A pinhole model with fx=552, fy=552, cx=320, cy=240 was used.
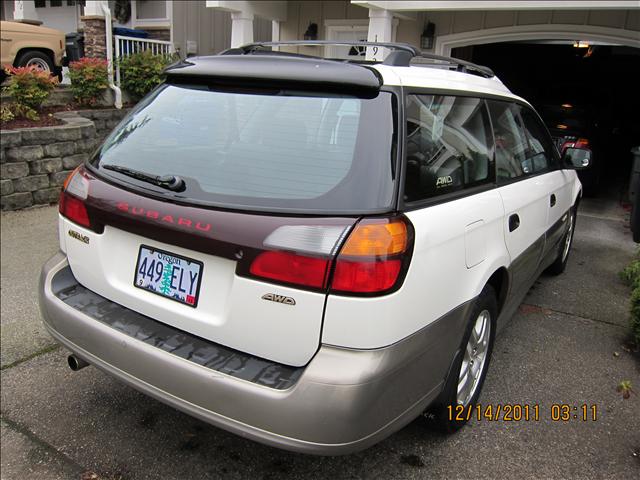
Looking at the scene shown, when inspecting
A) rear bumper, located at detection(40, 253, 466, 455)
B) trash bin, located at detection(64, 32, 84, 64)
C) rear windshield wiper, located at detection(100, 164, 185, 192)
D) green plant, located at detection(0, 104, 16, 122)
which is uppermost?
trash bin, located at detection(64, 32, 84, 64)

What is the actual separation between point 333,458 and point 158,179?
4.91 feet

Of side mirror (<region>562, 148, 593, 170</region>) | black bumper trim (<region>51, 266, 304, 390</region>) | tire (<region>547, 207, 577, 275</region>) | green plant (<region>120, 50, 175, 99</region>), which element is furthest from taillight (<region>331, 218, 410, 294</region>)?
green plant (<region>120, 50, 175, 99</region>)

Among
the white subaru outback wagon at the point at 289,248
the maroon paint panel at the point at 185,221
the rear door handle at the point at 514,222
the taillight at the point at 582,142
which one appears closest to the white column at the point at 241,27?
the taillight at the point at 582,142

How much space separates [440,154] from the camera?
7.88 ft

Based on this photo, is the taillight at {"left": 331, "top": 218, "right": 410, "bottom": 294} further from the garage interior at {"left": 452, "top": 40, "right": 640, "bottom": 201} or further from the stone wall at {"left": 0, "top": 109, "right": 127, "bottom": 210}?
the garage interior at {"left": 452, "top": 40, "right": 640, "bottom": 201}

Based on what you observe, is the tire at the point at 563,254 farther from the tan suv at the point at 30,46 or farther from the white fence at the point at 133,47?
the tan suv at the point at 30,46

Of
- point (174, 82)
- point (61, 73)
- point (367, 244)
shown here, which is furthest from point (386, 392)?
Answer: point (61, 73)

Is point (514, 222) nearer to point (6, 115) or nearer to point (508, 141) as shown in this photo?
point (508, 141)

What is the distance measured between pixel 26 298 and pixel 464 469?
3.40 meters

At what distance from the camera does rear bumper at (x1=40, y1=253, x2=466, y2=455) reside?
6.16 feet

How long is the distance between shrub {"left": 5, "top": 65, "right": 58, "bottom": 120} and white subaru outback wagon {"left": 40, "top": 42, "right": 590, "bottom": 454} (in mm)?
5138

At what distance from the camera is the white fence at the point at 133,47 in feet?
32.8

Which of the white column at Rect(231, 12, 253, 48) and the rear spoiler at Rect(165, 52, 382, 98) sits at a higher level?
the white column at Rect(231, 12, 253, 48)

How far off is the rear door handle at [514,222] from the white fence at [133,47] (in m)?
8.63
